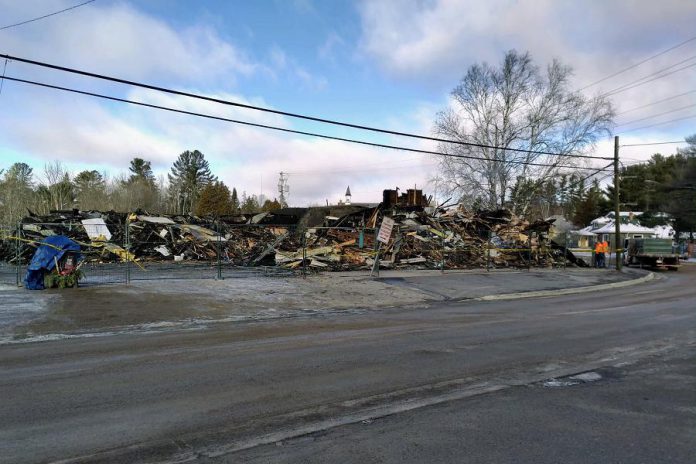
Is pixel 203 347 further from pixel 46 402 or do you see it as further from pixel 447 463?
pixel 447 463

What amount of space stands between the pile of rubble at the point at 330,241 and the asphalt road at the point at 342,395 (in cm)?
1373

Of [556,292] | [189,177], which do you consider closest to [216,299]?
[556,292]

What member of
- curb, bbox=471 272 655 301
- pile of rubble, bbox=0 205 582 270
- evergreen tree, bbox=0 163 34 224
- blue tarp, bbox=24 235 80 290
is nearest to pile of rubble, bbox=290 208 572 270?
pile of rubble, bbox=0 205 582 270

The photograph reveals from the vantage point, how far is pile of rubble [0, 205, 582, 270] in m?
24.5

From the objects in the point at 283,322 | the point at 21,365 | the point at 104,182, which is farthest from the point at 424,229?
the point at 104,182

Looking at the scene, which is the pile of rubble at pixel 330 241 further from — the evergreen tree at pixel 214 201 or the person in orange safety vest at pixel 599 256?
the evergreen tree at pixel 214 201

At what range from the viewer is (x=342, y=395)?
580 cm

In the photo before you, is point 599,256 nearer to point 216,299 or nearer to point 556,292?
point 556,292

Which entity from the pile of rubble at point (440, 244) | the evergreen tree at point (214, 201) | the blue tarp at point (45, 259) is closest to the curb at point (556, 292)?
the pile of rubble at point (440, 244)

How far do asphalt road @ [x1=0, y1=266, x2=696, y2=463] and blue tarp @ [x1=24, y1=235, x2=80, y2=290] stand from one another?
19.1ft

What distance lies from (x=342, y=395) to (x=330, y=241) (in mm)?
20225

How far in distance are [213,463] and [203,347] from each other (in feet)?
15.5

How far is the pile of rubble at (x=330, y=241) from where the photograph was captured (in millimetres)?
24500

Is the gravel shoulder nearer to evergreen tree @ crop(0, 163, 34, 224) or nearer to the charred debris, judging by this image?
the charred debris
